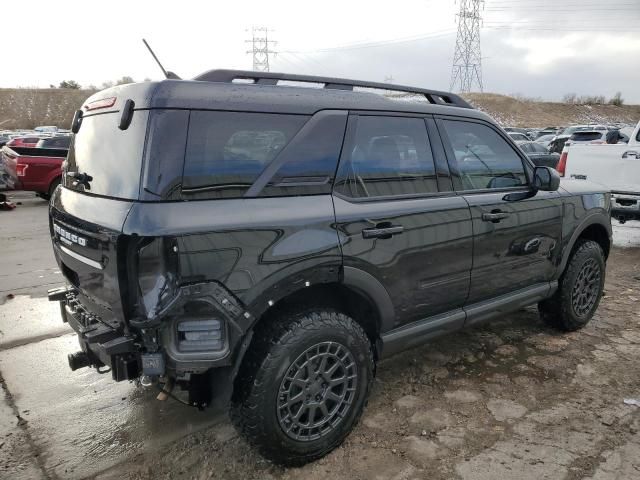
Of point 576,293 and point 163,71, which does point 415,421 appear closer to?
point 576,293

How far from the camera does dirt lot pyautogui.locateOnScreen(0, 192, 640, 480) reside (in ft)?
8.70

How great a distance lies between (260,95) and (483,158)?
70.5 inches

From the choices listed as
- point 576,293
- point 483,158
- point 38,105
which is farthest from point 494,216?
point 38,105

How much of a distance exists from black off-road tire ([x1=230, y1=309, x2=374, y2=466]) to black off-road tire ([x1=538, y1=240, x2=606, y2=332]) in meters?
2.32

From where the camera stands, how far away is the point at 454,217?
3131 millimetres

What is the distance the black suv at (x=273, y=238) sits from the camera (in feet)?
7.14

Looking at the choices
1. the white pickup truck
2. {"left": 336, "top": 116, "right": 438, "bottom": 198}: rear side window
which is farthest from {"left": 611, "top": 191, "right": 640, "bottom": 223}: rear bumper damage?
{"left": 336, "top": 116, "right": 438, "bottom": 198}: rear side window

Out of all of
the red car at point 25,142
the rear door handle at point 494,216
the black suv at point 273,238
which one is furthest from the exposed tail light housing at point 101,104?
the red car at point 25,142

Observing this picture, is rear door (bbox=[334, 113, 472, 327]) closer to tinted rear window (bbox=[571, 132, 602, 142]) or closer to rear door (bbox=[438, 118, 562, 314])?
rear door (bbox=[438, 118, 562, 314])

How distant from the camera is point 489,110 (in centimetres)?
6469

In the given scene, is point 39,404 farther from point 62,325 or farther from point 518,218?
point 518,218

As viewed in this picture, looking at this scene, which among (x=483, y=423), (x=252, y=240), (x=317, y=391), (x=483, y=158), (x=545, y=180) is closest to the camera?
(x=252, y=240)

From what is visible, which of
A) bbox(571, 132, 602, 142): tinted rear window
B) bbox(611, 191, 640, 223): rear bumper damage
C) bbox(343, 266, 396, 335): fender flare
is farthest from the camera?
bbox(571, 132, 602, 142): tinted rear window

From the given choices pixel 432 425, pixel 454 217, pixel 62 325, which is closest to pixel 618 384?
pixel 432 425
